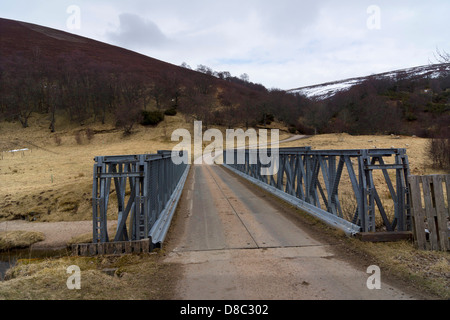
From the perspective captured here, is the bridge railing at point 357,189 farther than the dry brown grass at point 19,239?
No

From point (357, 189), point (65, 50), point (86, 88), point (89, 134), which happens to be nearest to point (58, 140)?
point (89, 134)

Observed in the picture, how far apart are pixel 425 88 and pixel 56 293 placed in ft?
355

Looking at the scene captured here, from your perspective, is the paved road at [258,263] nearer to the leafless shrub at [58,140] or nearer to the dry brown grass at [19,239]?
the dry brown grass at [19,239]

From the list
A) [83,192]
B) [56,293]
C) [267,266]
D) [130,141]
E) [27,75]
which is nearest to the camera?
[56,293]

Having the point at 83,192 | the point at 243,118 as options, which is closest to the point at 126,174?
the point at 83,192

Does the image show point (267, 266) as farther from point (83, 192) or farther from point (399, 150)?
→ point (83, 192)

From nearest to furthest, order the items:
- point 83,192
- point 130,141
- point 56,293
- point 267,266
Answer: point 56,293
point 267,266
point 83,192
point 130,141

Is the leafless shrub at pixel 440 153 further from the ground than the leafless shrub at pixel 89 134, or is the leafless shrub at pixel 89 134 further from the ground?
the leafless shrub at pixel 89 134

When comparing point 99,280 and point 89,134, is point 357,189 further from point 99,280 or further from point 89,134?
point 89,134

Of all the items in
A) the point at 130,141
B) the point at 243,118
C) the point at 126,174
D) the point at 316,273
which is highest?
the point at 243,118

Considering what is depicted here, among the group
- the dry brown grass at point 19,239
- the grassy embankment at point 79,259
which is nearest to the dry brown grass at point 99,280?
the grassy embankment at point 79,259

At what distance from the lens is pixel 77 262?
194 inches

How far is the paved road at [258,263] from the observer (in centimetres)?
375

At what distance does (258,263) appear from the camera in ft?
15.7
